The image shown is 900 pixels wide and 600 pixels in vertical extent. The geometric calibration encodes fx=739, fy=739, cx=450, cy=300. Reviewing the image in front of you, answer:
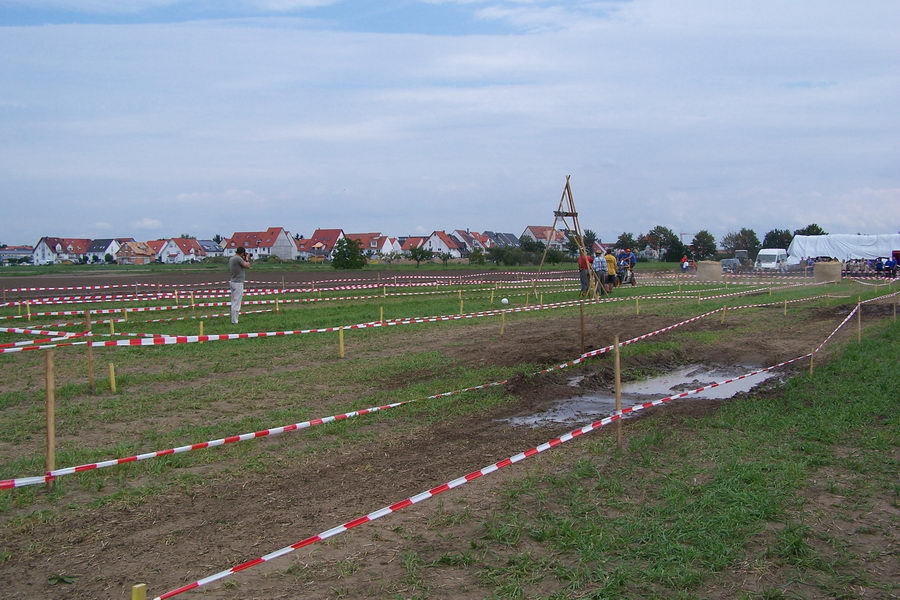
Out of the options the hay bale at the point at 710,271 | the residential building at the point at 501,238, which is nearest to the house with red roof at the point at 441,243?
the residential building at the point at 501,238

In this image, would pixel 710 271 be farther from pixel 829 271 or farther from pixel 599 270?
pixel 599 270

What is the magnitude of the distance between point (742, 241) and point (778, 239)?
4898 mm

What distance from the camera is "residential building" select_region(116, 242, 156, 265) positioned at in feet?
453

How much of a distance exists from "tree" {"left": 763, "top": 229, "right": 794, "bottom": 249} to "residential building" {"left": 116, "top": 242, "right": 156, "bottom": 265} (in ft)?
338

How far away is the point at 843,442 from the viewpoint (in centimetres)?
850

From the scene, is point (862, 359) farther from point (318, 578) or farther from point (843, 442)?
point (318, 578)

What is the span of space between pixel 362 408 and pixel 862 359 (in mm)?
9558

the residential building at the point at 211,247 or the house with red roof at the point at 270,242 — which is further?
the residential building at the point at 211,247

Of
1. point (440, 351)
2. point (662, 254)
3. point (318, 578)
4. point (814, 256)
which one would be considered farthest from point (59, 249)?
point (318, 578)

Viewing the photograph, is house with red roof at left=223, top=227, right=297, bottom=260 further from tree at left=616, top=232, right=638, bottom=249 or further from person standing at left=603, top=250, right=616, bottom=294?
person standing at left=603, top=250, right=616, bottom=294

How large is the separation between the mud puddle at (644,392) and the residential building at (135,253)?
133m

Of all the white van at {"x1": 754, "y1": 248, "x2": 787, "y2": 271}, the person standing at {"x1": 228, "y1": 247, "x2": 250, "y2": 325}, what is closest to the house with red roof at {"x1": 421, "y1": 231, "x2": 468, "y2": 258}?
the white van at {"x1": 754, "y1": 248, "x2": 787, "y2": 271}

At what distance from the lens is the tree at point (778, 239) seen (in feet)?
327

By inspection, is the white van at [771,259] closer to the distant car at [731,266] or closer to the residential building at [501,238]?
the distant car at [731,266]
